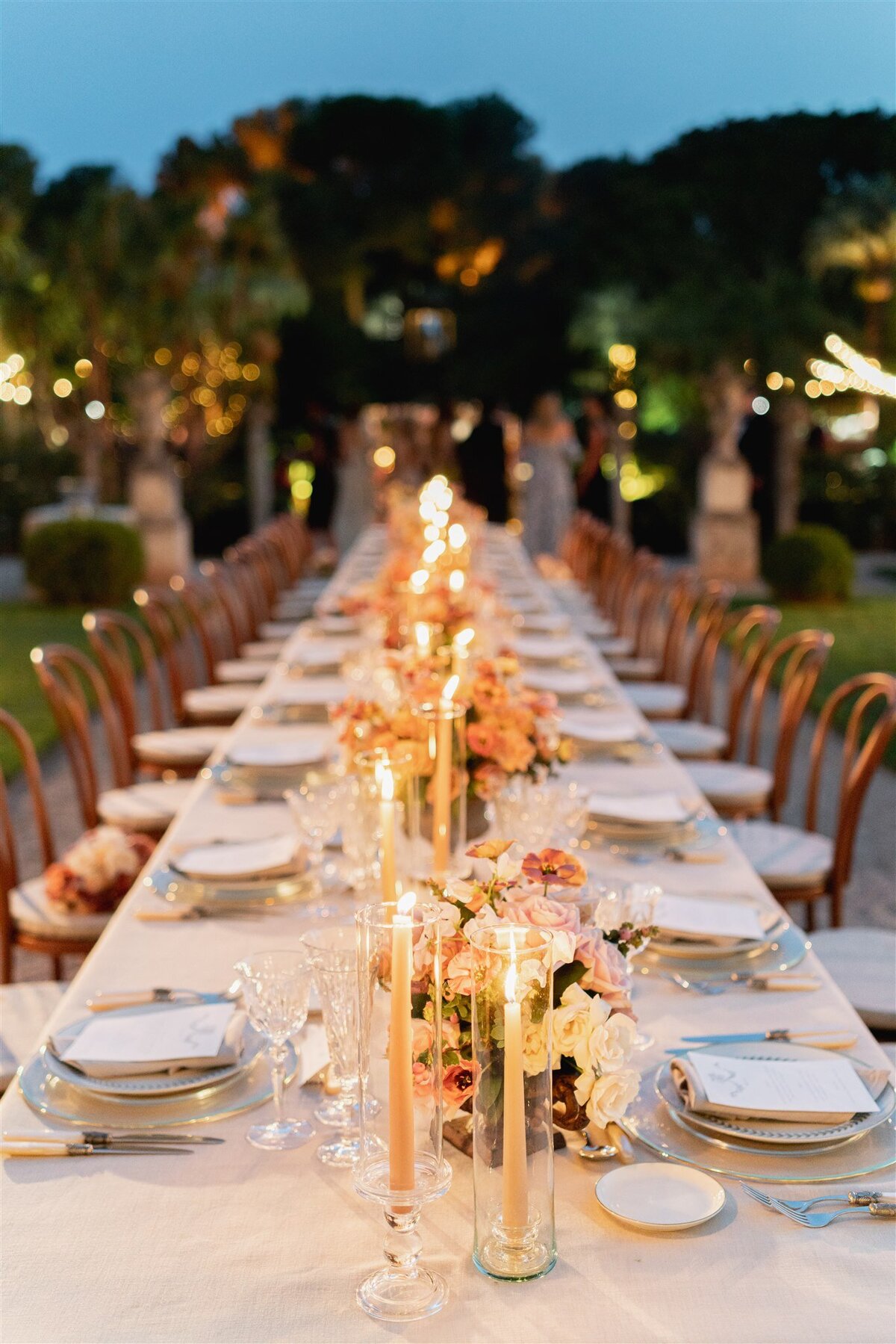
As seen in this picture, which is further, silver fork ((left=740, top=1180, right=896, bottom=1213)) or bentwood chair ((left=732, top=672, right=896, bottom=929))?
bentwood chair ((left=732, top=672, right=896, bottom=929))

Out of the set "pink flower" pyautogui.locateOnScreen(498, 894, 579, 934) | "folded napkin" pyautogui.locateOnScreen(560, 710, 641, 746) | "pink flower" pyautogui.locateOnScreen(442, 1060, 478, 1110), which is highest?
"pink flower" pyautogui.locateOnScreen(498, 894, 579, 934)

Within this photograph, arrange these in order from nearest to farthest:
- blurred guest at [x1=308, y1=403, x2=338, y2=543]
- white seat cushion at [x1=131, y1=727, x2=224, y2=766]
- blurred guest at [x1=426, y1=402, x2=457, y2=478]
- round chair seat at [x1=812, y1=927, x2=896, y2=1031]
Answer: round chair seat at [x1=812, y1=927, x2=896, y2=1031]
white seat cushion at [x1=131, y1=727, x2=224, y2=766]
blurred guest at [x1=308, y1=403, x2=338, y2=543]
blurred guest at [x1=426, y1=402, x2=457, y2=478]

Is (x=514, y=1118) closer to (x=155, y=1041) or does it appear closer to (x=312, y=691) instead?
(x=155, y=1041)

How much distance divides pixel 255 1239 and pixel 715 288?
17.4m

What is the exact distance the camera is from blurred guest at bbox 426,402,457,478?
18344 millimetres

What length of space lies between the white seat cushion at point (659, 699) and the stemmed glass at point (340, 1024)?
392cm

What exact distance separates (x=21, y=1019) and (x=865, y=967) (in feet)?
5.33

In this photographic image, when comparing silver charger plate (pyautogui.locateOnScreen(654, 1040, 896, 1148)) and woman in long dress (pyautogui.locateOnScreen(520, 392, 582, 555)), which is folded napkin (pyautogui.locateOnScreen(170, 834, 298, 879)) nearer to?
silver charger plate (pyautogui.locateOnScreen(654, 1040, 896, 1148))

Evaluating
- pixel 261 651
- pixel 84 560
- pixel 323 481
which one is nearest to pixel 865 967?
pixel 261 651

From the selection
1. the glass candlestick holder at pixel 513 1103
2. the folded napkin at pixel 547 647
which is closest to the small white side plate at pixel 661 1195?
the glass candlestick holder at pixel 513 1103

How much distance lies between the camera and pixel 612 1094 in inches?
55.8

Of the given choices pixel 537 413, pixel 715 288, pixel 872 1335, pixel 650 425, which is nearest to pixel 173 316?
pixel 537 413

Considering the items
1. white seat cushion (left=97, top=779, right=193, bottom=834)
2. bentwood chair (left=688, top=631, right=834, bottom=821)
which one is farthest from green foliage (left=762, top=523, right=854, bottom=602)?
white seat cushion (left=97, top=779, right=193, bottom=834)

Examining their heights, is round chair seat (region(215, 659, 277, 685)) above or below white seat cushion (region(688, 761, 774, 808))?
above
